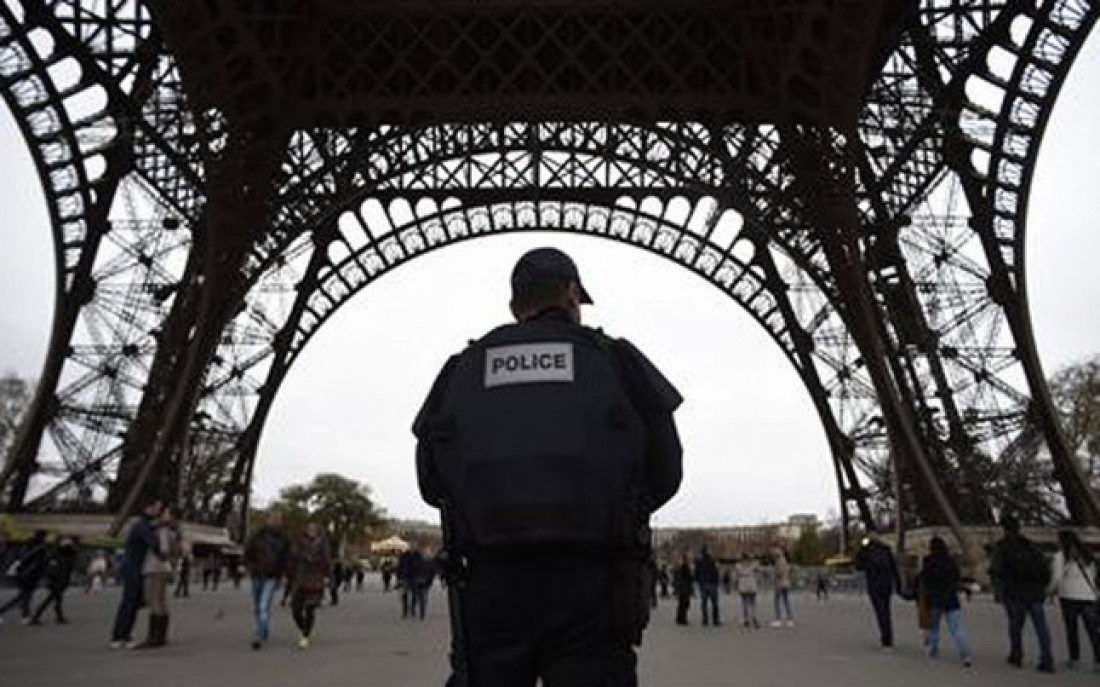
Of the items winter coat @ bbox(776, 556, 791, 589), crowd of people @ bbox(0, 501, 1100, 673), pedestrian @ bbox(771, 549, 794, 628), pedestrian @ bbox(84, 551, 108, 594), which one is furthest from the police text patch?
pedestrian @ bbox(84, 551, 108, 594)

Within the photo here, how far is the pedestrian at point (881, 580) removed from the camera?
45.2 ft

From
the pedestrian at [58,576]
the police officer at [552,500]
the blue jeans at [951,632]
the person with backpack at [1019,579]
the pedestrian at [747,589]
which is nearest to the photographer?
the police officer at [552,500]

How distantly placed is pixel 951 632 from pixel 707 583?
8.40 m

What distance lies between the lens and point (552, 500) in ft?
8.52

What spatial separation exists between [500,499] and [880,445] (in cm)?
3017

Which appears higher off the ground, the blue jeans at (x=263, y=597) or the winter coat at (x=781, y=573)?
the winter coat at (x=781, y=573)

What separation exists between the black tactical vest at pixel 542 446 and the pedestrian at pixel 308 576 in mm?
10923

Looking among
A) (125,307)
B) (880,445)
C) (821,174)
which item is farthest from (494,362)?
(880,445)

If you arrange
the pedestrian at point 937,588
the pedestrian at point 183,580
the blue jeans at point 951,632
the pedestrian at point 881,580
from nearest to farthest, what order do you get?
the blue jeans at point 951,632 < the pedestrian at point 937,588 < the pedestrian at point 881,580 < the pedestrian at point 183,580

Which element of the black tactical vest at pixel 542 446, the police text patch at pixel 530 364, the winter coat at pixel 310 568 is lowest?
the black tactical vest at pixel 542 446

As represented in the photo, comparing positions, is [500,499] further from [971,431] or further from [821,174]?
[971,431]

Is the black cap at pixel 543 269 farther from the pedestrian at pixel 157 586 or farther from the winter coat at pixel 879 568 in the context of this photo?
the winter coat at pixel 879 568

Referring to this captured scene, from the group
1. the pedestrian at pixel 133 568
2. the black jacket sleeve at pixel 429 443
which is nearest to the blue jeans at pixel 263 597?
the pedestrian at pixel 133 568

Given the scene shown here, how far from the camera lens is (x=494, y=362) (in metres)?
2.78
